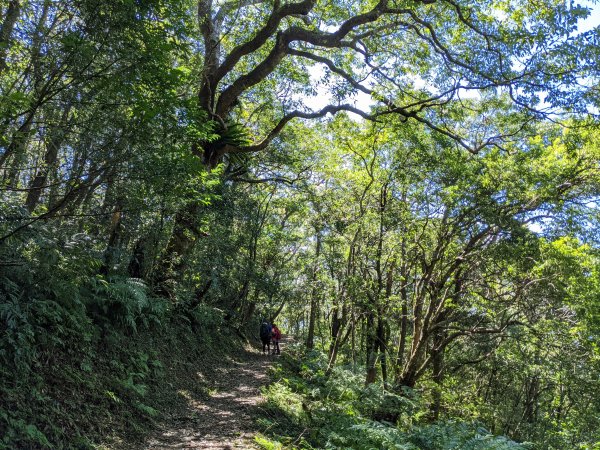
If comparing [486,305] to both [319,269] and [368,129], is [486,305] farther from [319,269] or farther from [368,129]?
[319,269]

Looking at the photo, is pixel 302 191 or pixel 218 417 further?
pixel 302 191

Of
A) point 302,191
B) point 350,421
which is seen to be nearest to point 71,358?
point 350,421

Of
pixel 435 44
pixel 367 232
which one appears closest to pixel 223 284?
pixel 367 232

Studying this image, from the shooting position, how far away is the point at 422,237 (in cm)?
1122

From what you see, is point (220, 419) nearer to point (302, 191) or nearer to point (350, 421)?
point (350, 421)

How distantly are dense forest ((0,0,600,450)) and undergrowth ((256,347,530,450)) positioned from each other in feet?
0.24

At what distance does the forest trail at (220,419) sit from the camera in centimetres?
677

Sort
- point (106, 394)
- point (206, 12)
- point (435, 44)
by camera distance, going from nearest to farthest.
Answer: point (106, 394), point (435, 44), point (206, 12)

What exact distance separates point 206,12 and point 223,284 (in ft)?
31.2

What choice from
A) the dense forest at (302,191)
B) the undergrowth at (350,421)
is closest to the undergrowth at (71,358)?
the dense forest at (302,191)

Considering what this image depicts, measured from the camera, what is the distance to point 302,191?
1706 centimetres

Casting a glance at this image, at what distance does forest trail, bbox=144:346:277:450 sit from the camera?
6.77 m

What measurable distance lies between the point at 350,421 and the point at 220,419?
99.3 inches

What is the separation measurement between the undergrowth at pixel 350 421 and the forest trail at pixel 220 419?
0.35 m
